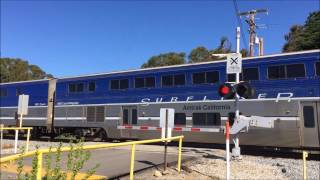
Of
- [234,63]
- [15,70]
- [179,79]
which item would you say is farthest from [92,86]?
[15,70]

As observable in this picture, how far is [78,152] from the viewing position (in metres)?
6.55

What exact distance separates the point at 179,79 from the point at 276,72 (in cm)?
477

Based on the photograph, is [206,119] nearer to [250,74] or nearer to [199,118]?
[199,118]

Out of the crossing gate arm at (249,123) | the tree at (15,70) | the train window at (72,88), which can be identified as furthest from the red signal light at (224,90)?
the tree at (15,70)

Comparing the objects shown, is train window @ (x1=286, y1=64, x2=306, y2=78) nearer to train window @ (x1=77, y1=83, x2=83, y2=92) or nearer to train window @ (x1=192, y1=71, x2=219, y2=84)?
train window @ (x1=192, y1=71, x2=219, y2=84)

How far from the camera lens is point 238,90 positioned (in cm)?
1344

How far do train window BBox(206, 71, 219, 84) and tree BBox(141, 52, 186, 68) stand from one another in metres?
44.3

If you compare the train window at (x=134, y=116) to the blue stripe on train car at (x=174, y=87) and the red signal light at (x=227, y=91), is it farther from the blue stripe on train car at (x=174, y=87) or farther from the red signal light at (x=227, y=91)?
the red signal light at (x=227, y=91)

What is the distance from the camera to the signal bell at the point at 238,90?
13250 millimetres

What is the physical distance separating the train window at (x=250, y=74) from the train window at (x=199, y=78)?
1979mm

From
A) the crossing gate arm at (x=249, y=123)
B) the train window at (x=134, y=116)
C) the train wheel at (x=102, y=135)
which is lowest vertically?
the train wheel at (x=102, y=135)

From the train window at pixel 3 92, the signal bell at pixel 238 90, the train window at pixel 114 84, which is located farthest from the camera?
the train window at pixel 3 92

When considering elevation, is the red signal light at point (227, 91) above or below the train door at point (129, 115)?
above

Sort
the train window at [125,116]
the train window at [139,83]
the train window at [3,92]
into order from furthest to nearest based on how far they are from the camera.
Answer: the train window at [3,92] → the train window at [125,116] → the train window at [139,83]
